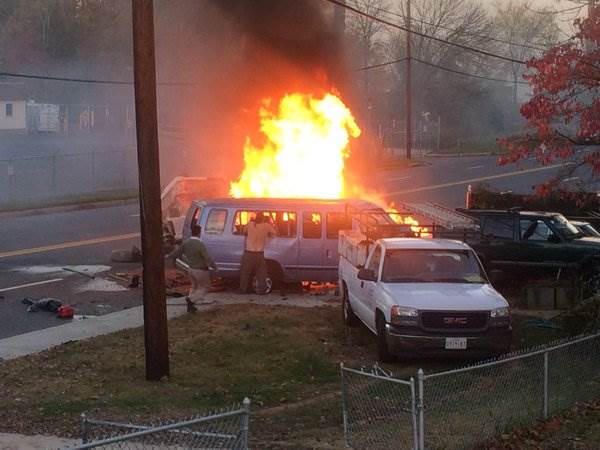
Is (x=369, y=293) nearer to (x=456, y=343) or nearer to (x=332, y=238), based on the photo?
(x=456, y=343)

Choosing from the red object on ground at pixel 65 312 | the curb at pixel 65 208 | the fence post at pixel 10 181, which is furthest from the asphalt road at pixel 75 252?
the fence post at pixel 10 181

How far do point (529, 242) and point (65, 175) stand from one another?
113ft

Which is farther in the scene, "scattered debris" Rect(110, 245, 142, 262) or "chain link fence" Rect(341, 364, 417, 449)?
"scattered debris" Rect(110, 245, 142, 262)

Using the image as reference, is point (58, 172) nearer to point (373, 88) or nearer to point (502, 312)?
point (373, 88)

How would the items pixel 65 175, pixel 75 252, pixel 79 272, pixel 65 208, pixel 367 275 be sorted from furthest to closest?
pixel 65 175 → pixel 65 208 → pixel 75 252 → pixel 79 272 → pixel 367 275

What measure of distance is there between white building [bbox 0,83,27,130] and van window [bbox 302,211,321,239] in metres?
53.3

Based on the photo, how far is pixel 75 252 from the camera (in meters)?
22.7

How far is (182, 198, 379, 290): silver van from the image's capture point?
18.0 metres

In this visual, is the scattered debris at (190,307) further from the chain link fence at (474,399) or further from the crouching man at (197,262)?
the chain link fence at (474,399)

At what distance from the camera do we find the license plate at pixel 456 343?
11.9 metres

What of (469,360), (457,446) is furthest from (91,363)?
(457,446)

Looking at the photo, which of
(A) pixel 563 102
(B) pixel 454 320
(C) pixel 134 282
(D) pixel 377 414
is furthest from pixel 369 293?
(C) pixel 134 282

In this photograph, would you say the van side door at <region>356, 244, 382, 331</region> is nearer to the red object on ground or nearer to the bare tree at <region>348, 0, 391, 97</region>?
the red object on ground

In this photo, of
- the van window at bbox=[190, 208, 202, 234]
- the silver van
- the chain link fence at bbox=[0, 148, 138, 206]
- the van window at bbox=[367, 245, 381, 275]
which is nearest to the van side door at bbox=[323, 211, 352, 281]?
the silver van
